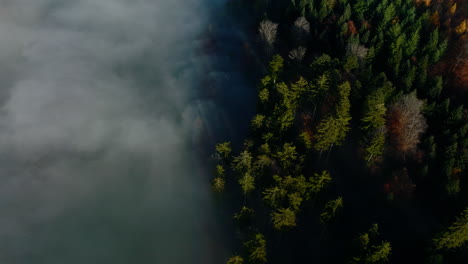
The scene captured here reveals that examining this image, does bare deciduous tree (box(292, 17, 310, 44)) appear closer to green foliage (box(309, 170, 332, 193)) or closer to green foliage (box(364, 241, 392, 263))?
green foliage (box(309, 170, 332, 193))

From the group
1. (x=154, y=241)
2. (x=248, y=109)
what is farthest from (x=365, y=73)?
(x=154, y=241)

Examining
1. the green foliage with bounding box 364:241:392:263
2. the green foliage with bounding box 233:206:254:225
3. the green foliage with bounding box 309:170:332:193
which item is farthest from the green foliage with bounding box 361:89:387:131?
the green foliage with bounding box 233:206:254:225

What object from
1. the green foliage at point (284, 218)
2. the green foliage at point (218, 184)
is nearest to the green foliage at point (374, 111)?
the green foliage at point (284, 218)

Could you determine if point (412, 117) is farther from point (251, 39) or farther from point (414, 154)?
point (251, 39)

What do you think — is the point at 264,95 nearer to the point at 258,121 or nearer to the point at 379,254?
the point at 258,121

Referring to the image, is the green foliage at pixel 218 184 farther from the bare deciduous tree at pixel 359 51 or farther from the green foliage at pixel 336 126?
the bare deciduous tree at pixel 359 51

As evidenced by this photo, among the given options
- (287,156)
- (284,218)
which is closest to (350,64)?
(287,156)
